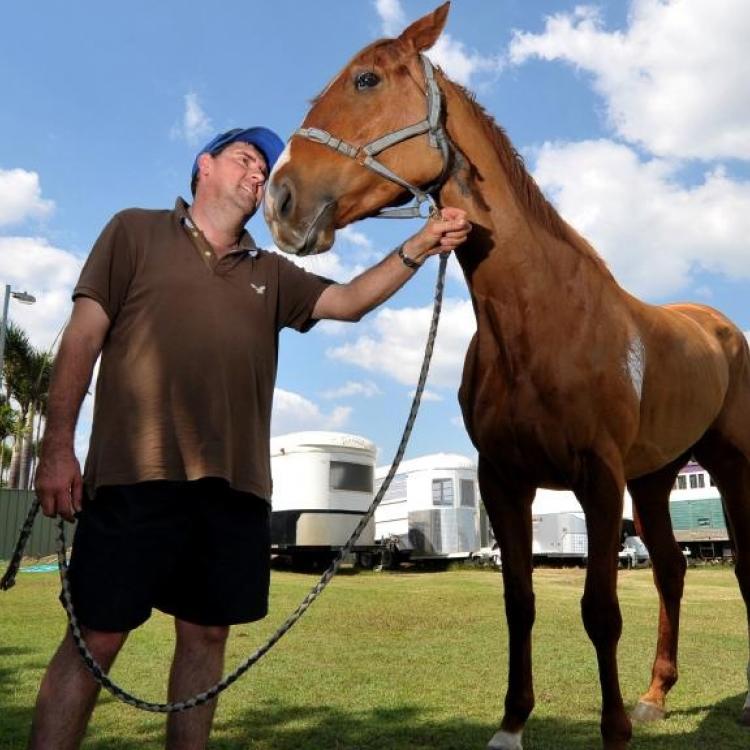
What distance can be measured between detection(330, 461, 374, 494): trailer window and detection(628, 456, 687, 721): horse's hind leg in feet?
45.6

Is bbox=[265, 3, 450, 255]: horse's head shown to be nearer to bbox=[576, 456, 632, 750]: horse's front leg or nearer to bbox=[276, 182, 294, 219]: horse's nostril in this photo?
bbox=[276, 182, 294, 219]: horse's nostril

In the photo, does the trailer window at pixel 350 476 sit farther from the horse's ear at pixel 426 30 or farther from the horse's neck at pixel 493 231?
the horse's ear at pixel 426 30

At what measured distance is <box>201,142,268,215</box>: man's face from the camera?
8.13 feet

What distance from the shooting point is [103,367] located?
223 centimetres

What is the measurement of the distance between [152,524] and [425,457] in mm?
19460

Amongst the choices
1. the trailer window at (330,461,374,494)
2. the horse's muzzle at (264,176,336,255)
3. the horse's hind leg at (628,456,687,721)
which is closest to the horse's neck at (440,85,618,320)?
the horse's muzzle at (264,176,336,255)

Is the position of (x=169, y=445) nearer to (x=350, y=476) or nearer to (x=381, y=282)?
(x=381, y=282)

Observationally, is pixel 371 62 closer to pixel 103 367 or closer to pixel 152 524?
pixel 103 367

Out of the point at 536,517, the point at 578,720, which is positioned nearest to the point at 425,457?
the point at 536,517

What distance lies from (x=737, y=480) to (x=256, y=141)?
11.3 feet

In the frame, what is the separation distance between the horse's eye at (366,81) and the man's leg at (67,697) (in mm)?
2129

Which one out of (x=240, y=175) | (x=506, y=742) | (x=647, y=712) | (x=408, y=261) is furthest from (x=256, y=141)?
(x=647, y=712)

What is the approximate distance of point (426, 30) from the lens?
9.52 ft

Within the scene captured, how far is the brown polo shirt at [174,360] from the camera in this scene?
212 cm
